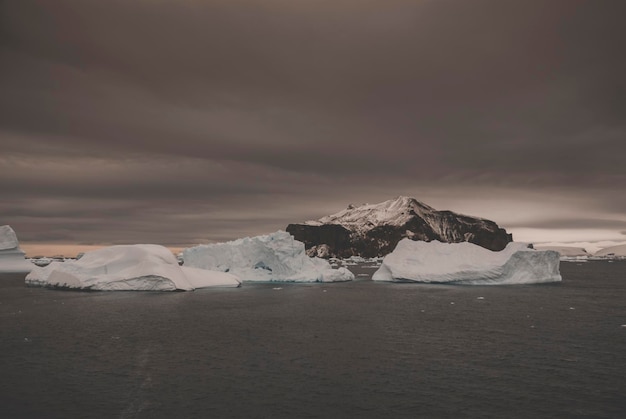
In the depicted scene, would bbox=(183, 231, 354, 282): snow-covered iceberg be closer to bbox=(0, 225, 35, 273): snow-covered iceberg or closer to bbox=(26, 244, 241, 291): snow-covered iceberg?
bbox=(26, 244, 241, 291): snow-covered iceberg

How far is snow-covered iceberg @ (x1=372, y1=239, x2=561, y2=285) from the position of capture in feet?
184

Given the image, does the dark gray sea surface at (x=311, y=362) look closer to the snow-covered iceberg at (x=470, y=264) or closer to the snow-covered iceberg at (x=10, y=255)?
the snow-covered iceberg at (x=470, y=264)

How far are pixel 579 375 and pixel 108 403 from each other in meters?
15.8

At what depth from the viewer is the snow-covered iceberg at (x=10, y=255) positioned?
86938 mm

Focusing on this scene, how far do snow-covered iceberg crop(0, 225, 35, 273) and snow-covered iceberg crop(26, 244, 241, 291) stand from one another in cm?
4408

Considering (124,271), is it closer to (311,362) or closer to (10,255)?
(311,362)

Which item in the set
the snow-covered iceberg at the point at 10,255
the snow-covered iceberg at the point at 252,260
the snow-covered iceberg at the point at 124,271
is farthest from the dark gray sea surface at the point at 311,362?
the snow-covered iceberg at the point at 10,255

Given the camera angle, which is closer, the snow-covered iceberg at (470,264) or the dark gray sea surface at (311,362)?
the dark gray sea surface at (311,362)

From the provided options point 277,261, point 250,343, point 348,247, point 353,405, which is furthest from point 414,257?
point 348,247

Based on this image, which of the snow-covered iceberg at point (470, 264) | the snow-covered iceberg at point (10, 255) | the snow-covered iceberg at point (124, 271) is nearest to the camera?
the snow-covered iceberg at point (124, 271)

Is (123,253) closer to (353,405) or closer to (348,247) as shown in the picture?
(353,405)

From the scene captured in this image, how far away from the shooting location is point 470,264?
5744 centimetres

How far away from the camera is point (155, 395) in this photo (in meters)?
14.6

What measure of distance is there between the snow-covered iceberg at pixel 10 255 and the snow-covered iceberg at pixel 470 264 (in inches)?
2762
